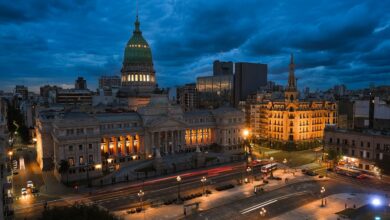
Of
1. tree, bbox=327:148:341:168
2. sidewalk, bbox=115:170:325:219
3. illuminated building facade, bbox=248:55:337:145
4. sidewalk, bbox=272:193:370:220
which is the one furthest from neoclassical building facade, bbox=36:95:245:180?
sidewalk, bbox=272:193:370:220

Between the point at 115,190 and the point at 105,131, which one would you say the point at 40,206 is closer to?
the point at 115,190

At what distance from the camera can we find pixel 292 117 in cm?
13075

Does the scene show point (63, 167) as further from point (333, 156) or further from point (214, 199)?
point (333, 156)

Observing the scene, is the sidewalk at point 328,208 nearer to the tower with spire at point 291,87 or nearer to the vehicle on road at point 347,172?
the vehicle on road at point 347,172

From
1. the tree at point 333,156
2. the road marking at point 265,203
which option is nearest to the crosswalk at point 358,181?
the tree at point 333,156

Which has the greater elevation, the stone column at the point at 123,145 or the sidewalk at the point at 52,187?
the stone column at the point at 123,145

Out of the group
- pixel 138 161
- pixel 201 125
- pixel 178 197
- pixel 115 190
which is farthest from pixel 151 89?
pixel 178 197

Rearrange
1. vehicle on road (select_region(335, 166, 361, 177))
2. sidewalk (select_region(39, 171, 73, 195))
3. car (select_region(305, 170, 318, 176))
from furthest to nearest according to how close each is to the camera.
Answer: car (select_region(305, 170, 318, 176)) < vehicle on road (select_region(335, 166, 361, 177)) < sidewalk (select_region(39, 171, 73, 195))

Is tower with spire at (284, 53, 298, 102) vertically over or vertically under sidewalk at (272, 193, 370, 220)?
over

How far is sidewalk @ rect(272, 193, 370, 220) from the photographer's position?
60125 millimetres

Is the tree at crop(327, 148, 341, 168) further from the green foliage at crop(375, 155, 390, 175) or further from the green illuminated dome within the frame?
the green illuminated dome

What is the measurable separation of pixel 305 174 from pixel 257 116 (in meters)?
57.5

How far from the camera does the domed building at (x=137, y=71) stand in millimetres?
161750

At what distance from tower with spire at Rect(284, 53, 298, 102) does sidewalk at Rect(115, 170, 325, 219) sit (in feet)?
165
